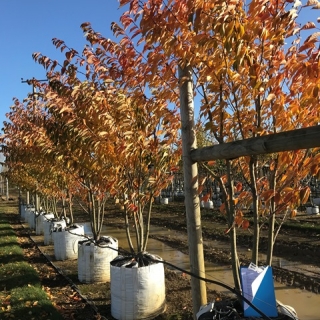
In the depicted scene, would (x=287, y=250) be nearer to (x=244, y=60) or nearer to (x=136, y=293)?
(x=136, y=293)

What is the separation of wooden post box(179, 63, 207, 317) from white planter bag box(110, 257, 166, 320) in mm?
1809

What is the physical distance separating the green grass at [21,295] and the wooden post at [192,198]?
254 centimetres

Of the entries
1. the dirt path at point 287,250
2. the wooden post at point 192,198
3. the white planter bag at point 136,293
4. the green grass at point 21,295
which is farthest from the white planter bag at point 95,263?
the wooden post at point 192,198

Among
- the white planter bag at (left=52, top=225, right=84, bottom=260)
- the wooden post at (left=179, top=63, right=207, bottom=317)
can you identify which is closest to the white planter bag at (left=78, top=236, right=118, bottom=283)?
the white planter bag at (left=52, top=225, right=84, bottom=260)

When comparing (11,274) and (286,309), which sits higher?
(286,309)

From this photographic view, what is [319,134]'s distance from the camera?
159cm

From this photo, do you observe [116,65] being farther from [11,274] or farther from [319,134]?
[11,274]

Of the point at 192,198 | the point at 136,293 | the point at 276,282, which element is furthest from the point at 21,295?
the point at 276,282

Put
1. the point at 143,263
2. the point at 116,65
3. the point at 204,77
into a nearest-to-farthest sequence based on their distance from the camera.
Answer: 1. the point at 204,77
2. the point at 116,65
3. the point at 143,263

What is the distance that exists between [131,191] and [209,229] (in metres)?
8.20

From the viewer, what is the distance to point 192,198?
2619 millimetres

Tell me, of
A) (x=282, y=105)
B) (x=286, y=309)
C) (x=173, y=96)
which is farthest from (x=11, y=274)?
(x=282, y=105)

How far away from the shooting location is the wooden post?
261cm

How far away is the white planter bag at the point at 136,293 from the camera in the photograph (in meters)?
4.34
